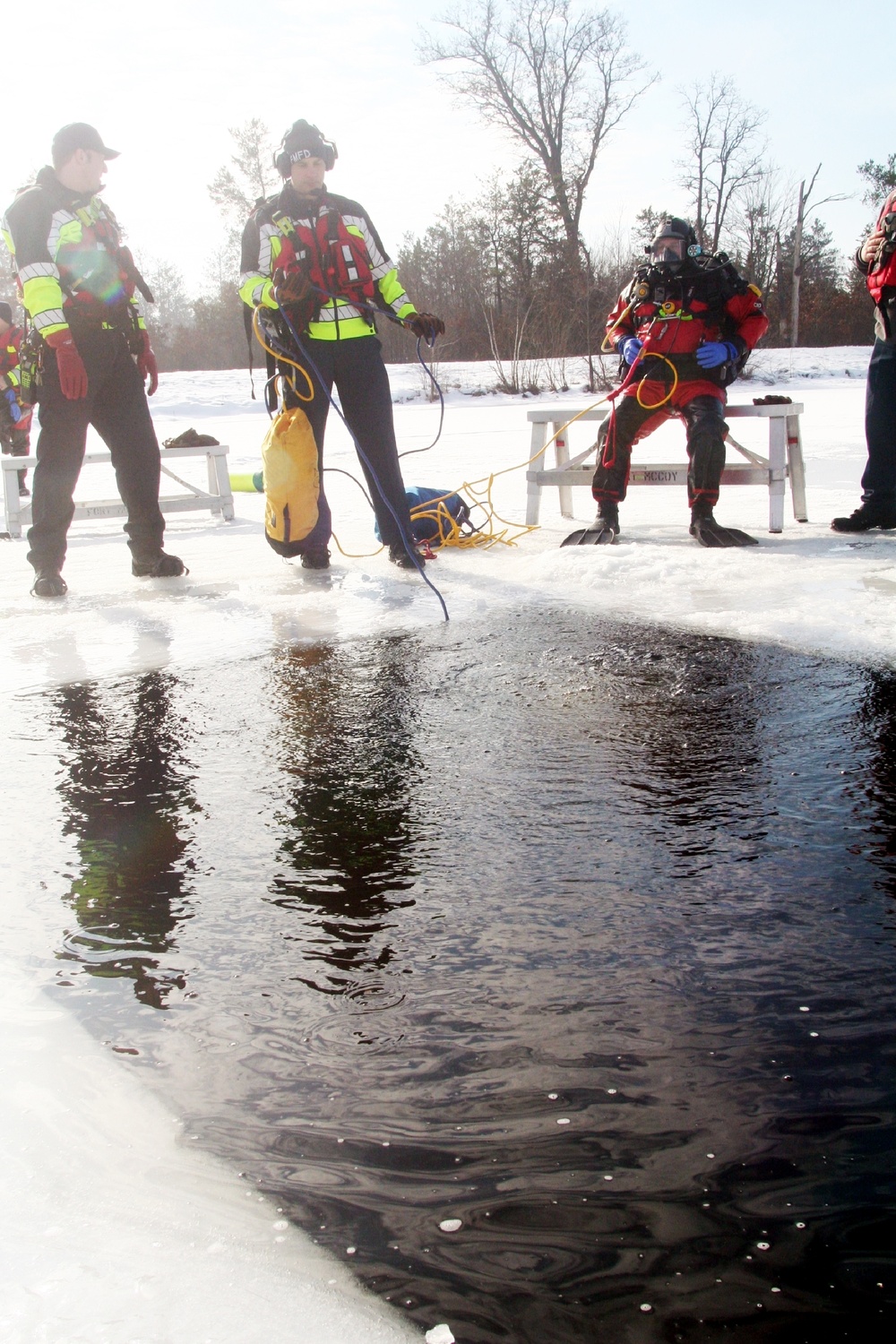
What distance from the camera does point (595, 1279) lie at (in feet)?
3.35

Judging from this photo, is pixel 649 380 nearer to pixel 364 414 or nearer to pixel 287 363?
pixel 364 414

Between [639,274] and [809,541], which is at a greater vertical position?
[639,274]

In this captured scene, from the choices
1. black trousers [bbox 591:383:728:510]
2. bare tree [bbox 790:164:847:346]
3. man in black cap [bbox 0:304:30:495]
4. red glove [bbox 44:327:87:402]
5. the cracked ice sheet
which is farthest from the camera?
bare tree [bbox 790:164:847:346]

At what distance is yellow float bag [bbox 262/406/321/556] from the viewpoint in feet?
15.0

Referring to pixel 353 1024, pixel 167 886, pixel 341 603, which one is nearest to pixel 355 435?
pixel 341 603

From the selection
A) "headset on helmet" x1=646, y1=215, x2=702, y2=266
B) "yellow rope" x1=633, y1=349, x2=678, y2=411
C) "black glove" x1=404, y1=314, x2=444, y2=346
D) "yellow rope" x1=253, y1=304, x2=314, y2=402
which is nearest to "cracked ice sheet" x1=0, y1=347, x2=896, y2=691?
"yellow rope" x1=633, y1=349, x2=678, y2=411

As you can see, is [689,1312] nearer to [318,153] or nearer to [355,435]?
[355,435]

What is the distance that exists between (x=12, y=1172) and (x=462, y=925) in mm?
726

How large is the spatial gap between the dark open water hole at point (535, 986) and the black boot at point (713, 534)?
233 centimetres

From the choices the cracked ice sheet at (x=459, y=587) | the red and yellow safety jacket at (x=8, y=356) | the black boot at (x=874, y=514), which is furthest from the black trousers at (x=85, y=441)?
the red and yellow safety jacket at (x=8, y=356)

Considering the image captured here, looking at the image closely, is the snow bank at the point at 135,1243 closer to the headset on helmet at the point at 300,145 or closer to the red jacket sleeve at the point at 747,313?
the headset on helmet at the point at 300,145

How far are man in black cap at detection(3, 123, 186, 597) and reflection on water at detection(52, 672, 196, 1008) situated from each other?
5.54 ft

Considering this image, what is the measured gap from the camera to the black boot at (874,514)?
16.8 feet

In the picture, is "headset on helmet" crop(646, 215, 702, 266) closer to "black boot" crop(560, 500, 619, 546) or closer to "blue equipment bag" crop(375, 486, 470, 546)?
"black boot" crop(560, 500, 619, 546)
